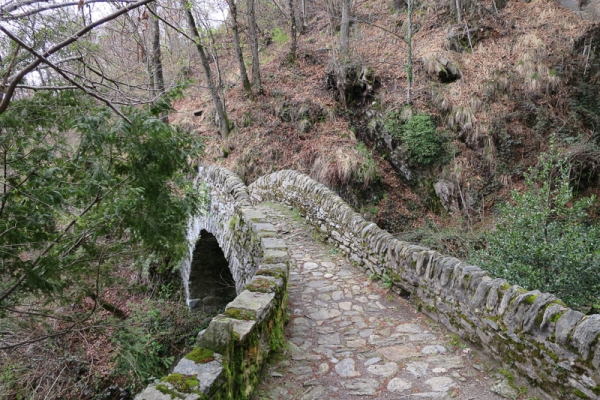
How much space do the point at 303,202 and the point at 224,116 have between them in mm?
7703

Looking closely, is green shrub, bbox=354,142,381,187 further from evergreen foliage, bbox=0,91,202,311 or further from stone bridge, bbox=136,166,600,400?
evergreen foliage, bbox=0,91,202,311

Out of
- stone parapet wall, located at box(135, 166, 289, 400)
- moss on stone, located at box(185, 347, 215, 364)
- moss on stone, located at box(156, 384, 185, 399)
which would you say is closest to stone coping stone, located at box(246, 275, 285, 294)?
stone parapet wall, located at box(135, 166, 289, 400)

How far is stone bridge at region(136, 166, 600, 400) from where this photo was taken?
249 cm

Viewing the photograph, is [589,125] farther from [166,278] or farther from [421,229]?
[166,278]

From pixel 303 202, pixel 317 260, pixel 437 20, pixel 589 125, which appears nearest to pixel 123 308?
pixel 303 202

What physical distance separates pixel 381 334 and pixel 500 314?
52.2 inches

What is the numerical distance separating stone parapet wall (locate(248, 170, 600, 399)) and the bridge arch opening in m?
6.10

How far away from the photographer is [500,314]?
10.1 feet

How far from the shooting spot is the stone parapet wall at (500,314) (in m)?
2.43

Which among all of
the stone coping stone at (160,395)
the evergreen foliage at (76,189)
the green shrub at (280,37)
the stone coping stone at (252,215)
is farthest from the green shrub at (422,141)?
the green shrub at (280,37)

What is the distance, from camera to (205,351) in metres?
2.54

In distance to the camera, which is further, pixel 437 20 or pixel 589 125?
pixel 437 20

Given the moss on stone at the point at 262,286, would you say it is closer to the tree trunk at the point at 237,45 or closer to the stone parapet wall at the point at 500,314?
the stone parapet wall at the point at 500,314

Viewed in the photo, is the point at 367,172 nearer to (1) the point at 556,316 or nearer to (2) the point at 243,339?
(1) the point at 556,316
